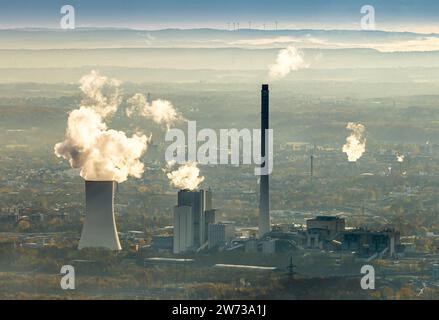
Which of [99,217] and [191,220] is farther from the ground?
[99,217]

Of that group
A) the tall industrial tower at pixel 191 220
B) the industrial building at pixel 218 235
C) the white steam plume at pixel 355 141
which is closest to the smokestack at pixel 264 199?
the industrial building at pixel 218 235

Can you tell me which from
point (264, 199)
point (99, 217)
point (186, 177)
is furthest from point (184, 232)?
point (186, 177)

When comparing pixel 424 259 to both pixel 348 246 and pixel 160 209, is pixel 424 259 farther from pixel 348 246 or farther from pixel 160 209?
pixel 160 209

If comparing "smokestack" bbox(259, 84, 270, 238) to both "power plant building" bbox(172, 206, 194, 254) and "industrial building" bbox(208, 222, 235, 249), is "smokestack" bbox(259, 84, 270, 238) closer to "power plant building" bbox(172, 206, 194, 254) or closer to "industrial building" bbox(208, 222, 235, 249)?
"industrial building" bbox(208, 222, 235, 249)

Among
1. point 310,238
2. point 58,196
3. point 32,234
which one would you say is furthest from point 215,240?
point 58,196

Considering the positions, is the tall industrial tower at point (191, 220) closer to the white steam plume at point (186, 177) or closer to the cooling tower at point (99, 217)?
the cooling tower at point (99, 217)

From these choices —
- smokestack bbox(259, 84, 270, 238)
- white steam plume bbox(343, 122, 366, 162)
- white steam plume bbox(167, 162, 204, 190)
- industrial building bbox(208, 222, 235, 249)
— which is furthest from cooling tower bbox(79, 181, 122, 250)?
white steam plume bbox(343, 122, 366, 162)

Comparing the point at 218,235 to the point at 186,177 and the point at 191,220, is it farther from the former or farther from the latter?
the point at 186,177
